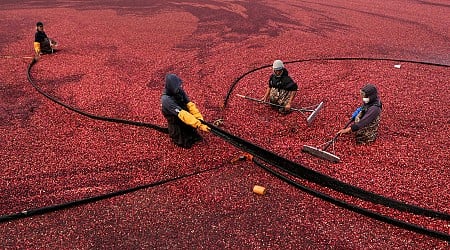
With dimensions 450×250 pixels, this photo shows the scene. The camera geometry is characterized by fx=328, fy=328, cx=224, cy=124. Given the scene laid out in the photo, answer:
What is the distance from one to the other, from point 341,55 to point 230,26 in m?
5.57

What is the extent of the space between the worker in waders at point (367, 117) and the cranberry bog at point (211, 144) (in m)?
0.22

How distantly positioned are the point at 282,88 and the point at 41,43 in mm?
8192

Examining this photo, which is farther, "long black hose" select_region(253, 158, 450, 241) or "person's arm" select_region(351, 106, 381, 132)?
"person's arm" select_region(351, 106, 381, 132)

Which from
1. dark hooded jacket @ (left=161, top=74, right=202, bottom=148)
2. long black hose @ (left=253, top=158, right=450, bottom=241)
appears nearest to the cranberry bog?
long black hose @ (left=253, top=158, right=450, bottom=241)

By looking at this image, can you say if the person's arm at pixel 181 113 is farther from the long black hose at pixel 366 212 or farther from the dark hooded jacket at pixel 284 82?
the dark hooded jacket at pixel 284 82

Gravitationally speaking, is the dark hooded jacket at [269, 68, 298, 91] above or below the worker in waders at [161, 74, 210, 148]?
above

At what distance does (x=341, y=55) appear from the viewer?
10875 mm

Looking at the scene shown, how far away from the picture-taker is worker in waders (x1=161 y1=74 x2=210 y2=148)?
5617 millimetres

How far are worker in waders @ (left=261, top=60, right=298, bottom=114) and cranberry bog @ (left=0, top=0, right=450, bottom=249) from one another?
32 cm

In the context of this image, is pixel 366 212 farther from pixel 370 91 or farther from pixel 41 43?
pixel 41 43

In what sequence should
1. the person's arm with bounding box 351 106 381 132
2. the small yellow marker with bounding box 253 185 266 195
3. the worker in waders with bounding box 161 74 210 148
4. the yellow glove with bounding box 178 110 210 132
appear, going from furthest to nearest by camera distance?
the worker in waders with bounding box 161 74 210 148
the person's arm with bounding box 351 106 381 132
the yellow glove with bounding box 178 110 210 132
the small yellow marker with bounding box 253 185 266 195

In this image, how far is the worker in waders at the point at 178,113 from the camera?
5.62 metres

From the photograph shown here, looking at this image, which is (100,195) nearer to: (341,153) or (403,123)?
(341,153)

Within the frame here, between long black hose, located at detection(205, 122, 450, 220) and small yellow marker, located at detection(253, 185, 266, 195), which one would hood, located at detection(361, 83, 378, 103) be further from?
small yellow marker, located at detection(253, 185, 266, 195)
